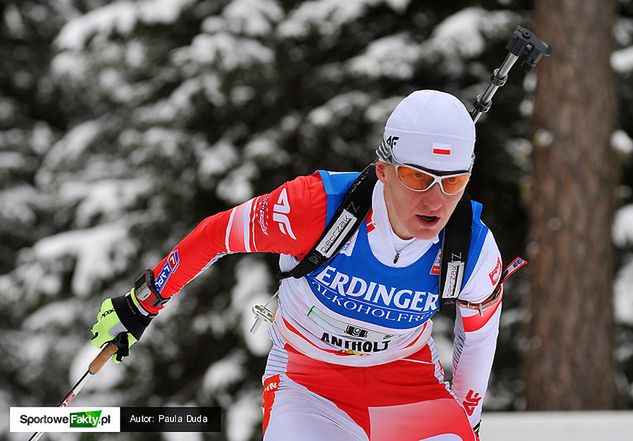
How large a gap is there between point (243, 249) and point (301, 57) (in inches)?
222

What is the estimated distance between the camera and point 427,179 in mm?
3004

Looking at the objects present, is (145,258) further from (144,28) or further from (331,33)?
(331,33)

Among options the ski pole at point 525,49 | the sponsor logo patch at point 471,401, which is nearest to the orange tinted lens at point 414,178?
the ski pole at point 525,49

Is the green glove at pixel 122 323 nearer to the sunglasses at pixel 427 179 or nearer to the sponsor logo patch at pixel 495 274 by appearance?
the sunglasses at pixel 427 179

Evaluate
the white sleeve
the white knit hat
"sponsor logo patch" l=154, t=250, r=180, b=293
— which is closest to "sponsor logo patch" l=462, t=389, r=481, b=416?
the white sleeve

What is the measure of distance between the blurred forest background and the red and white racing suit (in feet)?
13.7

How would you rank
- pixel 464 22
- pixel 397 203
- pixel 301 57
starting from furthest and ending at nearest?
pixel 301 57 < pixel 464 22 < pixel 397 203

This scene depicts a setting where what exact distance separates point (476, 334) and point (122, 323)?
4.06ft

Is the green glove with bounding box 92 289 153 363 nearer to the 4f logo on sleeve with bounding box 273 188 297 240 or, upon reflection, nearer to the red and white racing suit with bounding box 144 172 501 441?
the red and white racing suit with bounding box 144 172 501 441

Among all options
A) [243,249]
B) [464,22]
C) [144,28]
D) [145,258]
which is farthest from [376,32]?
[243,249]

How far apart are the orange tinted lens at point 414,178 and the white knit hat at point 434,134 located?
1.0 inches

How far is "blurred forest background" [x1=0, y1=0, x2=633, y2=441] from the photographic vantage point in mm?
7977

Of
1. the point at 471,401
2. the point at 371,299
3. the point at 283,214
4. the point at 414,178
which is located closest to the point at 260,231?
the point at 283,214

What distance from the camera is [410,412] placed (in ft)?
10.7
